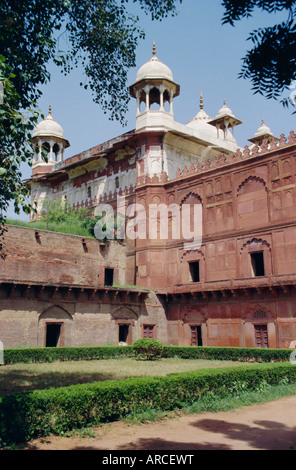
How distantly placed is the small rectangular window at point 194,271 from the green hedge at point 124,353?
462cm

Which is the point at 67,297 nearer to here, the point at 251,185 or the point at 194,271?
the point at 194,271

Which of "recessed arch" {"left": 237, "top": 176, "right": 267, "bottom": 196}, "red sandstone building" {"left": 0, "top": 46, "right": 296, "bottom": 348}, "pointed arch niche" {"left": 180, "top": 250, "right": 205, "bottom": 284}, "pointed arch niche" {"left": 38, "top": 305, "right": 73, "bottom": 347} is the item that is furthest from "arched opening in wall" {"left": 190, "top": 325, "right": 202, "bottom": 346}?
"recessed arch" {"left": 237, "top": 176, "right": 267, "bottom": 196}

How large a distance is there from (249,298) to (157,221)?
7184mm

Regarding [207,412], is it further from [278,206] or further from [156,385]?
[278,206]

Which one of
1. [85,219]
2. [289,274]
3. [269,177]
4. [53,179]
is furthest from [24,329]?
[53,179]

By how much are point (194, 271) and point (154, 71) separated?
41.2ft

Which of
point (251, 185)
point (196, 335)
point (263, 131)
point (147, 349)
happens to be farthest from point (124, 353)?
point (263, 131)

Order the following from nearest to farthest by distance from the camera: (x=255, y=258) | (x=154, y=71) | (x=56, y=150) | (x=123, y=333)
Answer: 1. (x=255, y=258)
2. (x=123, y=333)
3. (x=154, y=71)
4. (x=56, y=150)

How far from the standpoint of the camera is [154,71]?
27828mm

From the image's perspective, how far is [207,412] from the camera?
925 cm

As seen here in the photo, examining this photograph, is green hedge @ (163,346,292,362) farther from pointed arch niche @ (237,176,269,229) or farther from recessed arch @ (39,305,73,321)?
pointed arch niche @ (237,176,269,229)

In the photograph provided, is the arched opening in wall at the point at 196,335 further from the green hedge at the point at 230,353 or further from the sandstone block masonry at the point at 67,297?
the green hedge at the point at 230,353

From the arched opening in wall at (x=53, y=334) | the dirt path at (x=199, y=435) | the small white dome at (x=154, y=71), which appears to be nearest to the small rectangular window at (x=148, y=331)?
the arched opening in wall at (x=53, y=334)

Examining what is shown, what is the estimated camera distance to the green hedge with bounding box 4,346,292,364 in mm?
17969
